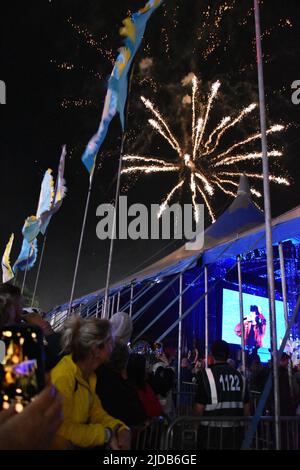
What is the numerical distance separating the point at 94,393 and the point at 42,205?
13.1 m

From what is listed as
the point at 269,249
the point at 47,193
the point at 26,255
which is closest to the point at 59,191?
the point at 47,193

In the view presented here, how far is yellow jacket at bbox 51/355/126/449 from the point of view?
93.4 inches

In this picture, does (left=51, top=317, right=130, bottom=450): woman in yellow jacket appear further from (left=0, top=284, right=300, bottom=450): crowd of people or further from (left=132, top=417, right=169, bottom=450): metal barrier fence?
(left=132, top=417, right=169, bottom=450): metal barrier fence

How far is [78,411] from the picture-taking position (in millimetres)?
2451

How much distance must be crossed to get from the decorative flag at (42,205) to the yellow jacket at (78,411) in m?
12.2

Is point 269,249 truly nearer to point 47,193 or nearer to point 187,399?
point 187,399

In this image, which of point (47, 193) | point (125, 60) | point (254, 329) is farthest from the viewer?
point (47, 193)

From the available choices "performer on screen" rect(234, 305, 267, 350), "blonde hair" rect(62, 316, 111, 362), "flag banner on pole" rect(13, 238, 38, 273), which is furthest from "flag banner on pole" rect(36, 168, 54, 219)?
"blonde hair" rect(62, 316, 111, 362)

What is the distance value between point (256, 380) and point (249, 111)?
10.5m

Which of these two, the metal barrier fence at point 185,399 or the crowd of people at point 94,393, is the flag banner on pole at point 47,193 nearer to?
the metal barrier fence at point 185,399

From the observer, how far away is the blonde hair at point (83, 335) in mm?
2668

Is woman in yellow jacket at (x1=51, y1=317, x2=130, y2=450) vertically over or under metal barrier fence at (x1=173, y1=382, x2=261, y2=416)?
over

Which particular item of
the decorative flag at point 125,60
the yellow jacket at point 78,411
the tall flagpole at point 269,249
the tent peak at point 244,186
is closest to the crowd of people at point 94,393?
the yellow jacket at point 78,411

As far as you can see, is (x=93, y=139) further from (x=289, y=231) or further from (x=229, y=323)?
(x=229, y=323)
